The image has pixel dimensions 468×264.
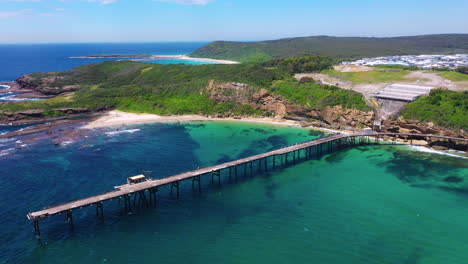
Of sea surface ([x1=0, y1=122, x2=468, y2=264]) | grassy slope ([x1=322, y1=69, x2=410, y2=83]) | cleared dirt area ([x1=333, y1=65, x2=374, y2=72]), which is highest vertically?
cleared dirt area ([x1=333, y1=65, x2=374, y2=72])

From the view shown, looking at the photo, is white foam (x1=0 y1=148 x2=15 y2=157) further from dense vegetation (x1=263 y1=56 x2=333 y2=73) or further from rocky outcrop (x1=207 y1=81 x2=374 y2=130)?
dense vegetation (x1=263 y1=56 x2=333 y2=73)

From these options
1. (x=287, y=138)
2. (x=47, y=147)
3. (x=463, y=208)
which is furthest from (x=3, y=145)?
(x=463, y=208)

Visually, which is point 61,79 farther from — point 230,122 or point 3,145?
point 230,122

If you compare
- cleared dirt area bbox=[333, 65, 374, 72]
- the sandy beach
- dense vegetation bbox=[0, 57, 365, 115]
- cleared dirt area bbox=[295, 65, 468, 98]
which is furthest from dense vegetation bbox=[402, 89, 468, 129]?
cleared dirt area bbox=[333, 65, 374, 72]

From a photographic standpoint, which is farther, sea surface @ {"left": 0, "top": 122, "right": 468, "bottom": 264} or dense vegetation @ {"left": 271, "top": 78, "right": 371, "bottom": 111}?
dense vegetation @ {"left": 271, "top": 78, "right": 371, "bottom": 111}

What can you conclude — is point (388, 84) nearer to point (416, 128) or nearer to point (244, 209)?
point (416, 128)

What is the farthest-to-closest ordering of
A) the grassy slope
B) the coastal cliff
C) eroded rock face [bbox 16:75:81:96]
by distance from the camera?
1. eroded rock face [bbox 16:75:81:96]
2. the grassy slope
3. the coastal cliff
